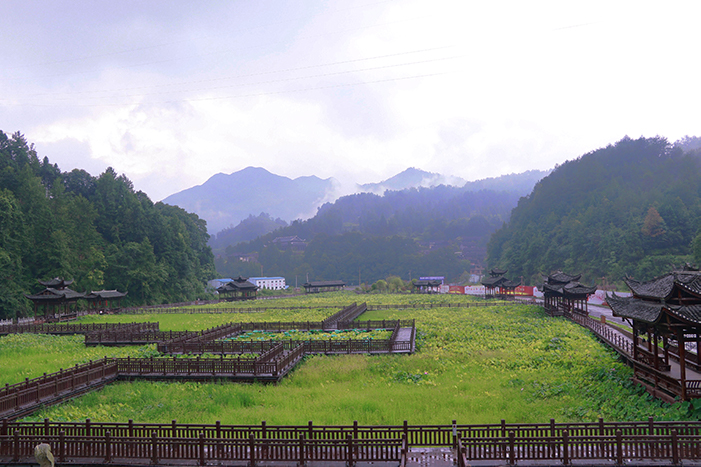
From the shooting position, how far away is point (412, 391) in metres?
17.7

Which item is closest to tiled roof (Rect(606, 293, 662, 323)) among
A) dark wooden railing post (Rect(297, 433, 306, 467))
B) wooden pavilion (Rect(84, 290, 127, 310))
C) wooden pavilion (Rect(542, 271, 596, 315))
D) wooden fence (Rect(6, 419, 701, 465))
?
wooden fence (Rect(6, 419, 701, 465))

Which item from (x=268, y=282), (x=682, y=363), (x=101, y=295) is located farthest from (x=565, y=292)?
(x=268, y=282)

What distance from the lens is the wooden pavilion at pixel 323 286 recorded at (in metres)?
103

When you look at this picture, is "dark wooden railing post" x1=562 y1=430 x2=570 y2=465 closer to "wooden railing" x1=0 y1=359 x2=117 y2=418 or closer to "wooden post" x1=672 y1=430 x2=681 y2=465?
"wooden post" x1=672 y1=430 x2=681 y2=465

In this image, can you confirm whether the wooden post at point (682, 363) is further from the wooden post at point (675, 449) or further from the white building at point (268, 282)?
the white building at point (268, 282)

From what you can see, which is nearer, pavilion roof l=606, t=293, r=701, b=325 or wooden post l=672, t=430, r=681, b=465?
wooden post l=672, t=430, r=681, b=465

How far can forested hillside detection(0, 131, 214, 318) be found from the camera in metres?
53.5

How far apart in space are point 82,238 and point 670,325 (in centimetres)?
7507

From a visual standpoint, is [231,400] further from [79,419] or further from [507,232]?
[507,232]

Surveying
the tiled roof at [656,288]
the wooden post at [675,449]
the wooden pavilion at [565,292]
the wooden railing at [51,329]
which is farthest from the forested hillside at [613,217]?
the wooden railing at [51,329]

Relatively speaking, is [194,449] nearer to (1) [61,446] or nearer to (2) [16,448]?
(1) [61,446]

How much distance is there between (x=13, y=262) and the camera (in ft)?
170

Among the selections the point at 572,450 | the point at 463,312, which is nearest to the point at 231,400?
the point at 572,450

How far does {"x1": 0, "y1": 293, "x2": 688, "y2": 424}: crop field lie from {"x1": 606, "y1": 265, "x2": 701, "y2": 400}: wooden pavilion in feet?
2.12
